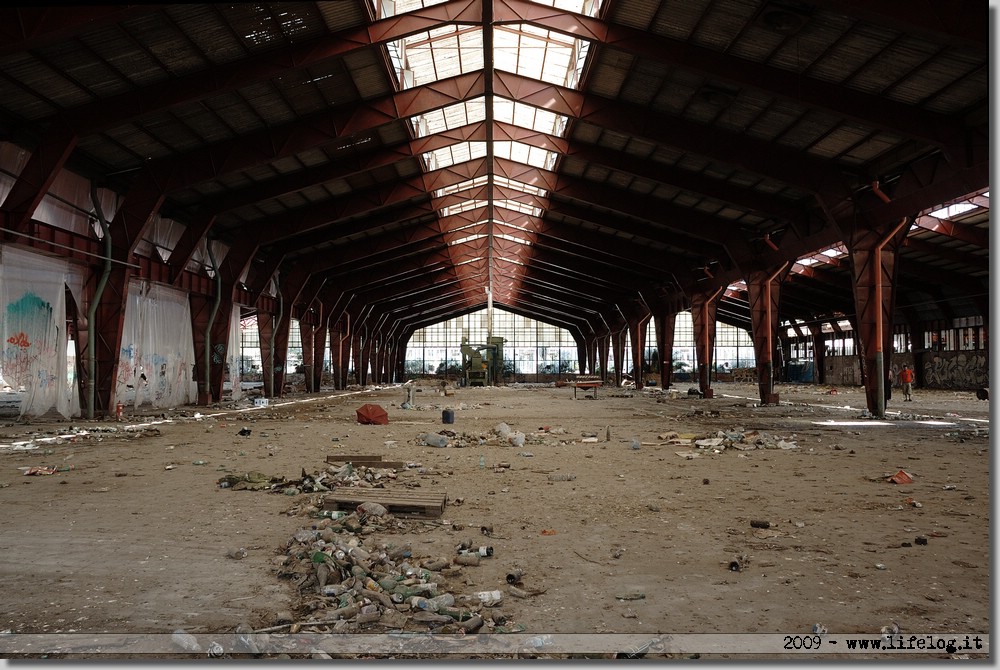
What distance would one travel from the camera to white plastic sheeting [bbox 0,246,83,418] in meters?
17.2

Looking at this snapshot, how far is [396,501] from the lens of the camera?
7.21m

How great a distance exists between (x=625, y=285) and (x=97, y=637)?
39.4m

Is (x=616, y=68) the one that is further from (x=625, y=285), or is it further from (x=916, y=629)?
(x=625, y=285)

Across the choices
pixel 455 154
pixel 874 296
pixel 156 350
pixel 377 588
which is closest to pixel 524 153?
pixel 455 154

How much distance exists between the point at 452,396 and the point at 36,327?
21.3 meters

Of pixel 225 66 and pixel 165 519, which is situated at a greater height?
pixel 225 66

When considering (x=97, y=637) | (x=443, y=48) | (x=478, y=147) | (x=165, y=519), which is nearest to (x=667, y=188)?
(x=478, y=147)

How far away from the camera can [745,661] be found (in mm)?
3656

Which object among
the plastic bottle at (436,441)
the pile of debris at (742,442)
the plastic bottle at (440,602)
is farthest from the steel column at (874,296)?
the plastic bottle at (440,602)

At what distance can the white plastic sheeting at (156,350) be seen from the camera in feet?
74.6

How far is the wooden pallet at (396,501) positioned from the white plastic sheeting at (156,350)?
54.1 feet

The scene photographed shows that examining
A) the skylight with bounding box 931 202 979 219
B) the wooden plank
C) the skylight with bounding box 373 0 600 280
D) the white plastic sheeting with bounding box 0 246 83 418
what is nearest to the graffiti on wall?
the skylight with bounding box 931 202 979 219

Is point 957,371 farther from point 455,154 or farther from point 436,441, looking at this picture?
point 436,441

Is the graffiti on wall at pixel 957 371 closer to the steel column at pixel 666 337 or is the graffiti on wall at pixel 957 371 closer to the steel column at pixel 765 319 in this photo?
the steel column at pixel 666 337
